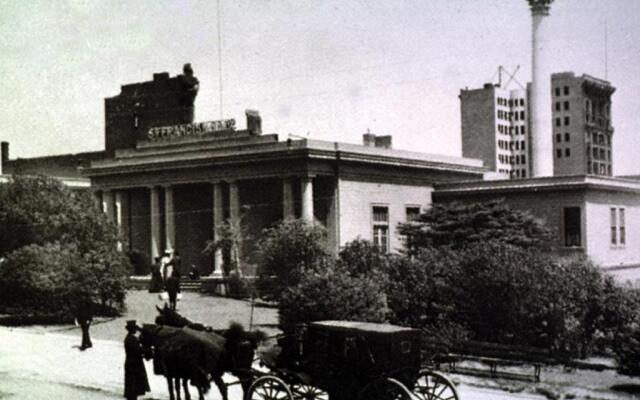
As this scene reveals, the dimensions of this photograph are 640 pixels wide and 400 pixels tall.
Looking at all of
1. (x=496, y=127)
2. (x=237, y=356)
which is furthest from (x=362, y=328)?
(x=496, y=127)

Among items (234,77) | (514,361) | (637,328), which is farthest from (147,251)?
(637,328)

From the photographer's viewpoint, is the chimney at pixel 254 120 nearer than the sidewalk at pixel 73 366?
No

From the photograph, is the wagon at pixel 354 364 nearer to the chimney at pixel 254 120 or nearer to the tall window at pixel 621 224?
the tall window at pixel 621 224

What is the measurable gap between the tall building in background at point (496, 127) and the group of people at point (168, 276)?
4705cm

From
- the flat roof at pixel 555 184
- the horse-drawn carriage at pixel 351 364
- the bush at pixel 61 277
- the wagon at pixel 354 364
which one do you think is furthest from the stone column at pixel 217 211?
the wagon at pixel 354 364

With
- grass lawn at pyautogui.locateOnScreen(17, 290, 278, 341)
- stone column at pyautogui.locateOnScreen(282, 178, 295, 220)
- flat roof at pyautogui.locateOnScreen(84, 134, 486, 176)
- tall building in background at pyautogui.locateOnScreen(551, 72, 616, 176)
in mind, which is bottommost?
grass lawn at pyautogui.locateOnScreen(17, 290, 278, 341)

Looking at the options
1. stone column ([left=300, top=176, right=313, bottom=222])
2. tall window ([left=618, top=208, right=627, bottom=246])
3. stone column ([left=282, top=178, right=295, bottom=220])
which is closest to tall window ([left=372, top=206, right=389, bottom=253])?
stone column ([left=300, top=176, right=313, bottom=222])

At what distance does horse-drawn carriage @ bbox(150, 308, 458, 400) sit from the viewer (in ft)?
34.8

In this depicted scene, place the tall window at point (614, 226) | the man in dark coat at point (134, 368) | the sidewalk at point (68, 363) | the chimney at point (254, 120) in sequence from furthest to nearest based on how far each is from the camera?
the chimney at point (254, 120) < the tall window at point (614, 226) < the sidewalk at point (68, 363) < the man in dark coat at point (134, 368)

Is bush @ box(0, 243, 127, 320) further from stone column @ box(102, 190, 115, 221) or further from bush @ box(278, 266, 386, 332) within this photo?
stone column @ box(102, 190, 115, 221)

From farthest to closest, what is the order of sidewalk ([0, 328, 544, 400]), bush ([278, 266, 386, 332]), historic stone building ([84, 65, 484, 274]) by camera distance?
historic stone building ([84, 65, 484, 274]) → bush ([278, 266, 386, 332]) → sidewalk ([0, 328, 544, 400])

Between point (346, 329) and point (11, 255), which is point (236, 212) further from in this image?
point (346, 329)

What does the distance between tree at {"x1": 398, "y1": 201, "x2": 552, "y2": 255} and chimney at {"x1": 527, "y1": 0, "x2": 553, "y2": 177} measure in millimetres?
11731

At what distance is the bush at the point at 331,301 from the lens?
1716cm
